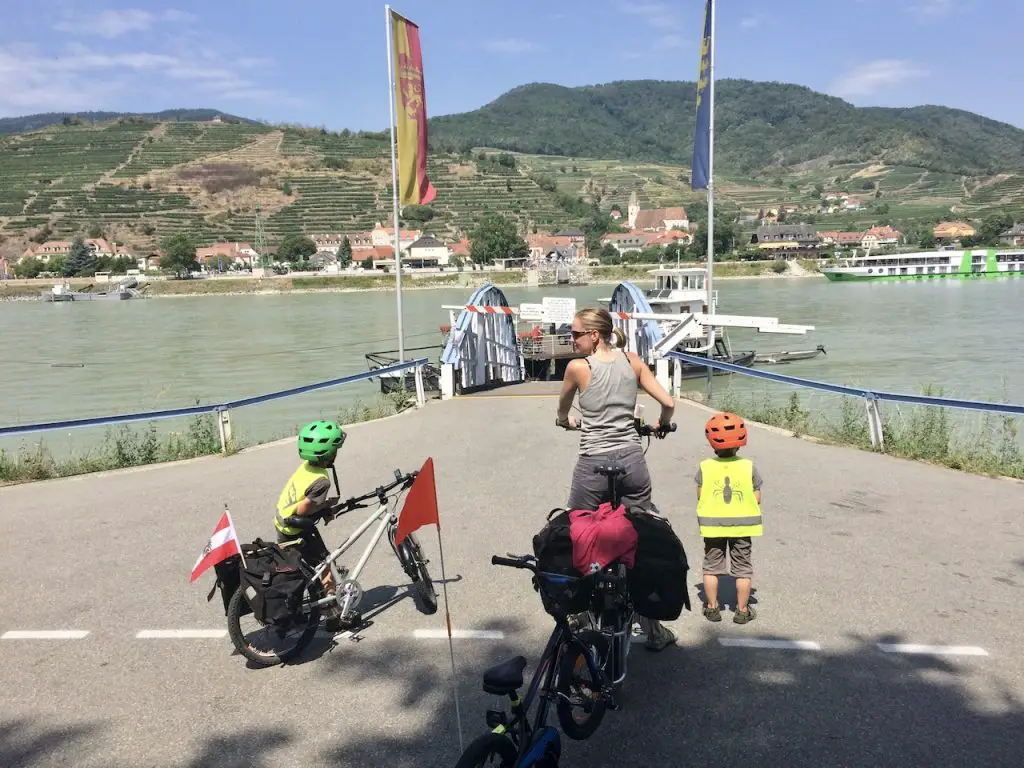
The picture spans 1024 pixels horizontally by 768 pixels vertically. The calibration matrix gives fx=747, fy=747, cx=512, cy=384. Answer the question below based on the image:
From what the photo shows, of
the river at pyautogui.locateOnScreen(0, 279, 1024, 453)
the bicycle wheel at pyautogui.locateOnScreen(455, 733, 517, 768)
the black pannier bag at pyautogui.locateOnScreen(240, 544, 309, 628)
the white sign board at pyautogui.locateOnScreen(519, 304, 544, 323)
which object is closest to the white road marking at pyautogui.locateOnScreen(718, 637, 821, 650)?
the bicycle wheel at pyautogui.locateOnScreen(455, 733, 517, 768)

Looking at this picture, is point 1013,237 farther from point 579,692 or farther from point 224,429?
point 579,692

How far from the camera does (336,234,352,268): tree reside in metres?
120

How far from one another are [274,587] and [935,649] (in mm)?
3398

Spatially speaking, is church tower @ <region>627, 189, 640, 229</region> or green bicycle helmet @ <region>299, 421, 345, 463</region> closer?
green bicycle helmet @ <region>299, 421, 345, 463</region>

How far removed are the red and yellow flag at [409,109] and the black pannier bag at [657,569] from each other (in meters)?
11.0

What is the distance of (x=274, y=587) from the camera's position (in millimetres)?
3709

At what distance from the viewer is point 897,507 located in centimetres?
629

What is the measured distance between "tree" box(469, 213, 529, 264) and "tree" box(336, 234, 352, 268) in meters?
19.9

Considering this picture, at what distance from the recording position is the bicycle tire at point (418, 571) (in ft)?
14.4

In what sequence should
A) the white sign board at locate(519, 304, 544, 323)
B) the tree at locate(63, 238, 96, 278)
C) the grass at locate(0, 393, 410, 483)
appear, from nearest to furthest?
1. the grass at locate(0, 393, 410, 483)
2. the white sign board at locate(519, 304, 544, 323)
3. the tree at locate(63, 238, 96, 278)

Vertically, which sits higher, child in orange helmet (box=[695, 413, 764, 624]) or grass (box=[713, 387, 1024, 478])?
child in orange helmet (box=[695, 413, 764, 624])

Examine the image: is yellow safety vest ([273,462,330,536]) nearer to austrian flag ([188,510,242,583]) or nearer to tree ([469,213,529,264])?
austrian flag ([188,510,242,583])

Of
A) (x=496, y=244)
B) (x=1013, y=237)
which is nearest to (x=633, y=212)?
(x=1013, y=237)

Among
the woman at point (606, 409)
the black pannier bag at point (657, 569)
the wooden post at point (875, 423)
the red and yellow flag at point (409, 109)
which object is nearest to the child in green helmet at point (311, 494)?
the woman at point (606, 409)
